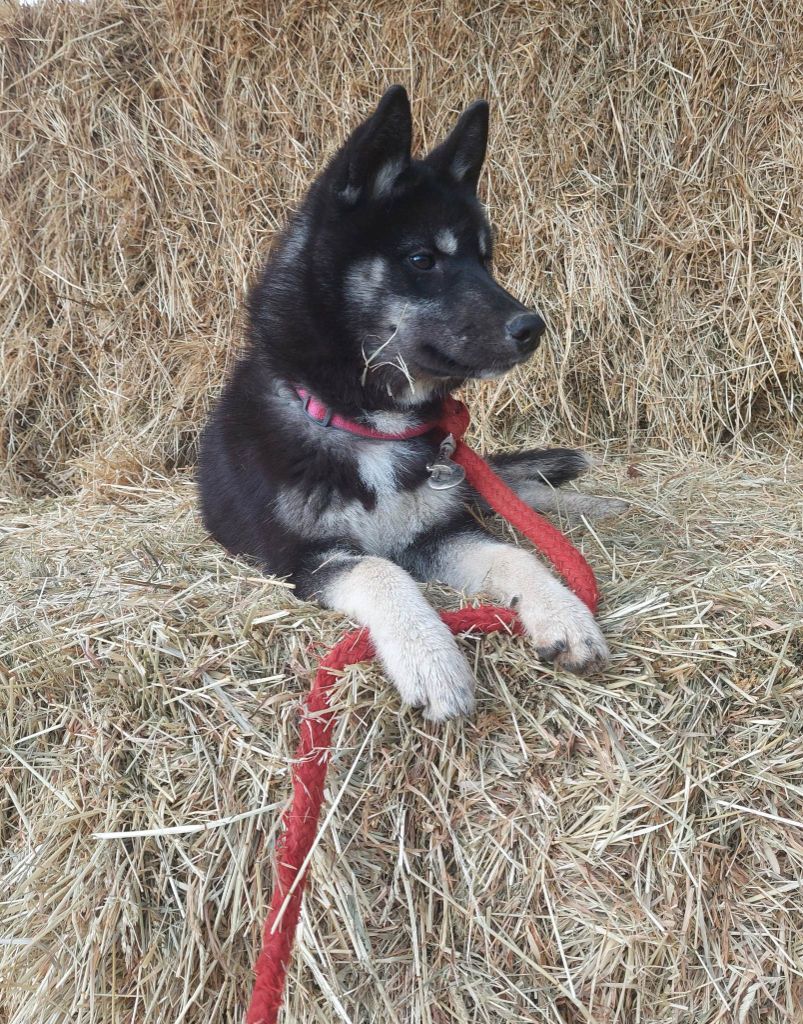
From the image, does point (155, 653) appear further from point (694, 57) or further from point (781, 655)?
point (694, 57)

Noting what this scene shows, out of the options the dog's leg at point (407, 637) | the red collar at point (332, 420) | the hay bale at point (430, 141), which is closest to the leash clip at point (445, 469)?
the red collar at point (332, 420)

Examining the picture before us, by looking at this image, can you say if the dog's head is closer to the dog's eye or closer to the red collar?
the dog's eye

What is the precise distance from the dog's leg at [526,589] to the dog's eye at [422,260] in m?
0.78

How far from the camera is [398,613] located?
72.4 inches

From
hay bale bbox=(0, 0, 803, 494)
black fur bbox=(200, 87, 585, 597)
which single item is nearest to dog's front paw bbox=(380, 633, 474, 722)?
black fur bbox=(200, 87, 585, 597)

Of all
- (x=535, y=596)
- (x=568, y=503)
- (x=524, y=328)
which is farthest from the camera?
(x=568, y=503)


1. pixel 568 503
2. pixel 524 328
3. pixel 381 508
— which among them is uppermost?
pixel 524 328

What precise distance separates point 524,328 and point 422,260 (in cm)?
40

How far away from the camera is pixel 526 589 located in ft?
6.54

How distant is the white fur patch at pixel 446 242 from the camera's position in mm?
2344

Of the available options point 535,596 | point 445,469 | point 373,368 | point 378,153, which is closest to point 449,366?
point 373,368

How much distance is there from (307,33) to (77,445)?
230cm

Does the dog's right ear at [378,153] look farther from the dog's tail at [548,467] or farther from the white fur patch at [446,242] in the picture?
the dog's tail at [548,467]

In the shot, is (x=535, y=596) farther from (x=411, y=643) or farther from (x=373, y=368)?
(x=373, y=368)
